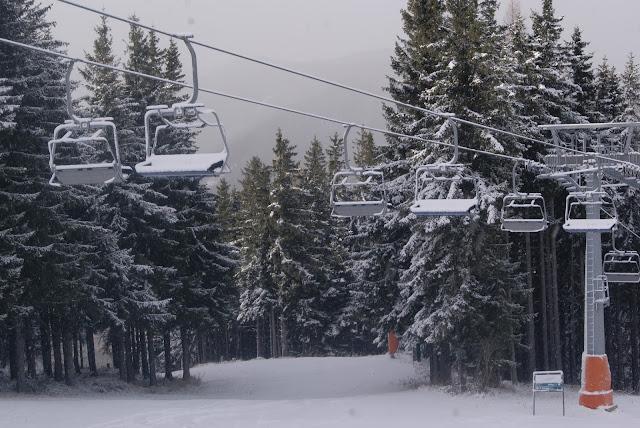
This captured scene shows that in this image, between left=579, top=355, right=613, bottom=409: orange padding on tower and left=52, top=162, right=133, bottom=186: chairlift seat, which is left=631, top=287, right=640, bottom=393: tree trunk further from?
left=52, top=162, right=133, bottom=186: chairlift seat

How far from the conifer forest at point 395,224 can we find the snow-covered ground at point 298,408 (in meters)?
1.65

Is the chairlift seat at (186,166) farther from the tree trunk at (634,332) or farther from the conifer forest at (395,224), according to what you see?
the tree trunk at (634,332)

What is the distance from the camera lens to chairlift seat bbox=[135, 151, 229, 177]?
7609 millimetres

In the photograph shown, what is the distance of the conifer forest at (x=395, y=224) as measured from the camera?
2462 cm

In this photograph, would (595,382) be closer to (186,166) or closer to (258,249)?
(186,166)

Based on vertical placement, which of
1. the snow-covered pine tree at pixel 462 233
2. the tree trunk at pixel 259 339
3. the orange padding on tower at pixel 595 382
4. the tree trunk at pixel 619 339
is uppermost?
the snow-covered pine tree at pixel 462 233

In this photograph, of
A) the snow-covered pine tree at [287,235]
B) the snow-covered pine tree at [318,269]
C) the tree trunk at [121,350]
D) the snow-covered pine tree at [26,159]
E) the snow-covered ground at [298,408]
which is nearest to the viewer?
the snow-covered ground at [298,408]

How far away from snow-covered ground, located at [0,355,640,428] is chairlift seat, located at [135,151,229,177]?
12196 mm

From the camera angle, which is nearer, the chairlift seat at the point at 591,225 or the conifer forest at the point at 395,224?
the chairlift seat at the point at 591,225

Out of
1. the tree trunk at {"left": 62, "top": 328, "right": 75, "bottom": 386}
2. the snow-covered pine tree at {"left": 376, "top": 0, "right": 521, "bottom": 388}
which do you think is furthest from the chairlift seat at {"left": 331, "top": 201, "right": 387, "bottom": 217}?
the tree trunk at {"left": 62, "top": 328, "right": 75, "bottom": 386}

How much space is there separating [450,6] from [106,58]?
55.3 feet

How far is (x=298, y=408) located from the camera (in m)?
22.9

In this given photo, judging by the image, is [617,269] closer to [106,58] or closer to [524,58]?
[524,58]

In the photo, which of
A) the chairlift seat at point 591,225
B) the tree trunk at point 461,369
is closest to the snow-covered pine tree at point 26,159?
the tree trunk at point 461,369
